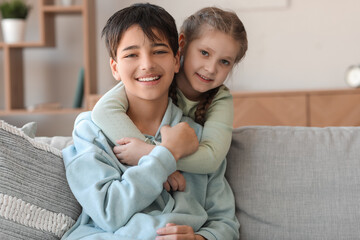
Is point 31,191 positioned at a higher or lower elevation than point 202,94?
lower

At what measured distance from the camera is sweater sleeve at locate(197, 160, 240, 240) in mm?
1265

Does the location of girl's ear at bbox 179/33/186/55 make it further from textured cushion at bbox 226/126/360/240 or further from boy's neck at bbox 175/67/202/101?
textured cushion at bbox 226/126/360/240

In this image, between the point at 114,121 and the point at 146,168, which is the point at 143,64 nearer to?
the point at 114,121

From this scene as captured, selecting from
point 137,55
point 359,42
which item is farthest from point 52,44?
point 137,55

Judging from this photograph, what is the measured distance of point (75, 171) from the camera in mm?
1194

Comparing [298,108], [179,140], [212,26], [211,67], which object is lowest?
[298,108]

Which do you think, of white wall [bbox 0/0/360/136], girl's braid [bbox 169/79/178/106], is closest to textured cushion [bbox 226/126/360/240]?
girl's braid [bbox 169/79/178/106]

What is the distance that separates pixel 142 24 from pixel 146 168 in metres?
0.39

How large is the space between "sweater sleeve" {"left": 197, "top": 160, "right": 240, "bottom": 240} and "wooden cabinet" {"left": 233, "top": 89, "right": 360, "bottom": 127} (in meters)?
1.78

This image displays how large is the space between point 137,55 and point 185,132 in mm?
242

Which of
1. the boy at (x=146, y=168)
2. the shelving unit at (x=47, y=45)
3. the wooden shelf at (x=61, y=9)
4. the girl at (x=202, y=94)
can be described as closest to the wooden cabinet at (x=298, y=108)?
the shelving unit at (x=47, y=45)

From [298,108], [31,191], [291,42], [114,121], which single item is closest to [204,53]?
[114,121]

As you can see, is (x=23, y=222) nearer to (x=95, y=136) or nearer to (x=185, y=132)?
(x=95, y=136)

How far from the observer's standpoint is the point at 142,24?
4.09 ft
